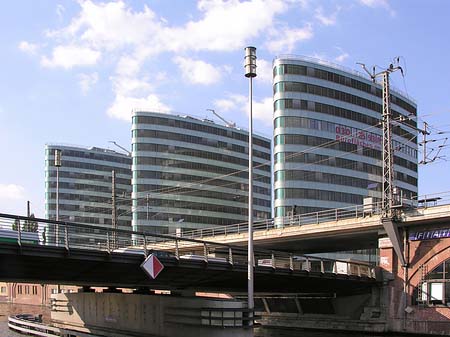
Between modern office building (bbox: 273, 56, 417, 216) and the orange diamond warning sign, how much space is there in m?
69.2

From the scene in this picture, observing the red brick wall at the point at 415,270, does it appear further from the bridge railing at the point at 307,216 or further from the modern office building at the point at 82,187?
the modern office building at the point at 82,187

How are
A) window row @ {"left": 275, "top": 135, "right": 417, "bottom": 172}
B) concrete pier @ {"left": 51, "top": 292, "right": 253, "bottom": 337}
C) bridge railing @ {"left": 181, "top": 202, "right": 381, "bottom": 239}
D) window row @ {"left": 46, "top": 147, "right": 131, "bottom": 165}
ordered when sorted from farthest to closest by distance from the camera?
window row @ {"left": 46, "top": 147, "right": 131, "bottom": 165}, window row @ {"left": 275, "top": 135, "right": 417, "bottom": 172}, bridge railing @ {"left": 181, "top": 202, "right": 381, "bottom": 239}, concrete pier @ {"left": 51, "top": 292, "right": 253, "bottom": 337}

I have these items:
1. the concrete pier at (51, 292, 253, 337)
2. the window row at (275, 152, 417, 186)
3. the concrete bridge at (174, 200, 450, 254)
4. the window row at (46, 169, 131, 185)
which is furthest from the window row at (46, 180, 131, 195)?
the concrete pier at (51, 292, 253, 337)

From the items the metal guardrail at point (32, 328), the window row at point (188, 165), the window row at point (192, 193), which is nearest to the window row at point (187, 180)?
the window row at point (192, 193)

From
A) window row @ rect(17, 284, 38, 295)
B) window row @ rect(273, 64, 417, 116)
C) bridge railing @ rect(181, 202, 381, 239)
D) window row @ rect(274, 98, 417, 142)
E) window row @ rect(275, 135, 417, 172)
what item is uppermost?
window row @ rect(273, 64, 417, 116)

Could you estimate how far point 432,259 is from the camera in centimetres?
4159

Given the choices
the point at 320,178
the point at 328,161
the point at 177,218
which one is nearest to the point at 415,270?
the point at 320,178

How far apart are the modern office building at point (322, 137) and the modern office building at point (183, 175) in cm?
3698

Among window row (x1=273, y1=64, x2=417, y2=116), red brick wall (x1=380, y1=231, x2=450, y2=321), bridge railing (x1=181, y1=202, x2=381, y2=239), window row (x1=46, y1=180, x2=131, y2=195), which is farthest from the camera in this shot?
window row (x1=46, y1=180, x2=131, y2=195)

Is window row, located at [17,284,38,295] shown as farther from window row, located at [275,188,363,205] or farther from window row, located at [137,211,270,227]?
window row, located at [275,188,363,205]

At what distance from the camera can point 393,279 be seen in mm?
43625

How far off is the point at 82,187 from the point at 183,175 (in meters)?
43.9

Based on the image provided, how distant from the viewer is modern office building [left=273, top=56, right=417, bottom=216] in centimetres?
9600

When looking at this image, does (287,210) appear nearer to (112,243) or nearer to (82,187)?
(112,243)
